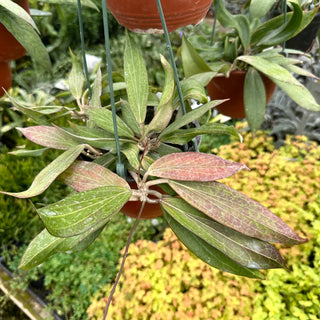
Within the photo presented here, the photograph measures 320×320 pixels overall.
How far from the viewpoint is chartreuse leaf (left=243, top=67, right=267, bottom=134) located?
0.86 meters

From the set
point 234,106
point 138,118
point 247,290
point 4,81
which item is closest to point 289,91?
point 234,106

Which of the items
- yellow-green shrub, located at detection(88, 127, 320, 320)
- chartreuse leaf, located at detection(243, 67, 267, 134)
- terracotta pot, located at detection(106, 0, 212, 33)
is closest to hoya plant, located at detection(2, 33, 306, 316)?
terracotta pot, located at detection(106, 0, 212, 33)

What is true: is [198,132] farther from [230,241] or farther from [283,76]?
[283,76]

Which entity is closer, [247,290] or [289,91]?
[289,91]

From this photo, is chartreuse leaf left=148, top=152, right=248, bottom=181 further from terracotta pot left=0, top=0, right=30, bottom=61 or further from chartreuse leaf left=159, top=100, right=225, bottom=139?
terracotta pot left=0, top=0, right=30, bottom=61

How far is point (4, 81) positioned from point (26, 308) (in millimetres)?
1465

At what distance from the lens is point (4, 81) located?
2.55ft

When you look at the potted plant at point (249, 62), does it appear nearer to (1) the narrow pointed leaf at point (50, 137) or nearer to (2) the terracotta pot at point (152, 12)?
(2) the terracotta pot at point (152, 12)

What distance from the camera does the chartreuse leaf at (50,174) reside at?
482 millimetres

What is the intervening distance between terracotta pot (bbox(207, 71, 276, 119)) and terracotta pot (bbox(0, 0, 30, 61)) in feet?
1.73

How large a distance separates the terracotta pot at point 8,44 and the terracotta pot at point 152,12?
→ 233mm

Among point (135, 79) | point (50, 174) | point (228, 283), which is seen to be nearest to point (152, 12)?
point (135, 79)

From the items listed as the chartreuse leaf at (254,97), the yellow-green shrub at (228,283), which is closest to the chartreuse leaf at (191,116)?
the chartreuse leaf at (254,97)

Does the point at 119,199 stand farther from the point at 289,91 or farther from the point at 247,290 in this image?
the point at 247,290
